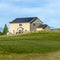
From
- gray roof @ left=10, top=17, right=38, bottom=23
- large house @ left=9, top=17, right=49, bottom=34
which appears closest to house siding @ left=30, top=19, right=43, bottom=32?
large house @ left=9, top=17, right=49, bottom=34

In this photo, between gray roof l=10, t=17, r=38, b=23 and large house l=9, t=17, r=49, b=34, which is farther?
gray roof l=10, t=17, r=38, b=23

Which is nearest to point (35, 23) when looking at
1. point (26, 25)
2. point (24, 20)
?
point (26, 25)

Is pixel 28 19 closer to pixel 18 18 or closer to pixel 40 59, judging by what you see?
pixel 18 18

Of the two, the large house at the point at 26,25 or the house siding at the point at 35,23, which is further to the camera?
the house siding at the point at 35,23

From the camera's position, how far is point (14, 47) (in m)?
27.4

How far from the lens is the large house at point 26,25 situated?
4095 inches

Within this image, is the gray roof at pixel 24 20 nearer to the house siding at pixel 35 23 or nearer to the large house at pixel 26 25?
the large house at pixel 26 25

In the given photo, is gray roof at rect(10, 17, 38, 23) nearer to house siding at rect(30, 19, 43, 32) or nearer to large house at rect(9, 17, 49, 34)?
large house at rect(9, 17, 49, 34)

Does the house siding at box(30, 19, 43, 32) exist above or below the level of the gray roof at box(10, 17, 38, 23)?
below

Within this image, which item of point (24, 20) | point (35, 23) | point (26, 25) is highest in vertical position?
point (24, 20)

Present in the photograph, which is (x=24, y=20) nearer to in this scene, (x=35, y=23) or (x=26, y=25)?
(x=26, y=25)

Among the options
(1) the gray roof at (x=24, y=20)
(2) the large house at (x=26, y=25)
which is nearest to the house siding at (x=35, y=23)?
(2) the large house at (x=26, y=25)

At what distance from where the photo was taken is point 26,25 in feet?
343

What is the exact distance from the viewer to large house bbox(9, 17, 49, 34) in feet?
341
